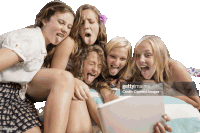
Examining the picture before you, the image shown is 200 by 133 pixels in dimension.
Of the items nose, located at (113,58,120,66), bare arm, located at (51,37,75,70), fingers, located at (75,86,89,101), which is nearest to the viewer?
fingers, located at (75,86,89,101)

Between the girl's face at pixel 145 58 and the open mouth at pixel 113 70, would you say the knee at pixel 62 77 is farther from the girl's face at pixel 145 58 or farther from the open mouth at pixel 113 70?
→ the girl's face at pixel 145 58

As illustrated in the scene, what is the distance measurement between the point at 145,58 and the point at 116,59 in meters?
0.20

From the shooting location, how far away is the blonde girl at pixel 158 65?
4.42 feet

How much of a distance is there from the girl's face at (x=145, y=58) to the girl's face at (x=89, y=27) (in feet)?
1.10

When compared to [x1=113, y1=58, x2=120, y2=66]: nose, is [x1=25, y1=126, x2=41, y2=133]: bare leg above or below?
below

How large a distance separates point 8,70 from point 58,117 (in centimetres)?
39

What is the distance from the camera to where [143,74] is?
141 cm

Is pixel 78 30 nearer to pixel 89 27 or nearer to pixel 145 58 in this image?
pixel 89 27

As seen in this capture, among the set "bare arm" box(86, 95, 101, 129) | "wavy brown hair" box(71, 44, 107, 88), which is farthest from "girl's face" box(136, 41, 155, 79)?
"bare arm" box(86, 95, 101, 129)

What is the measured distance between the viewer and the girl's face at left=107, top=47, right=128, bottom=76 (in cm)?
138

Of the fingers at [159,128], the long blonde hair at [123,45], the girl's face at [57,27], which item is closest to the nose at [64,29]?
the girl's face at [57,27]

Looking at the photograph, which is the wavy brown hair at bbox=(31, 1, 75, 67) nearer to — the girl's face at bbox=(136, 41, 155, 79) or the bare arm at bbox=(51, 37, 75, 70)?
the bare arm at bbox=(51, 37, 75, 70)

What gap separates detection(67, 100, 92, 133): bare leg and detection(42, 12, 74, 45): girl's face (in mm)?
423

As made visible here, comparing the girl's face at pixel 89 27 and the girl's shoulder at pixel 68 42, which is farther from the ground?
the girl's face at pixel 89 27
